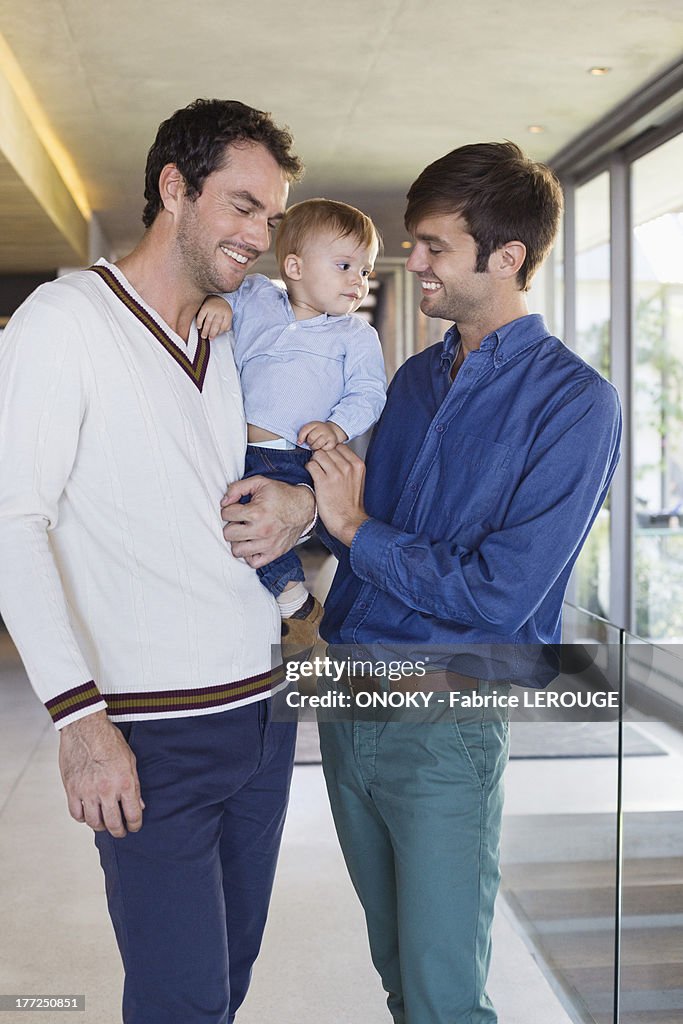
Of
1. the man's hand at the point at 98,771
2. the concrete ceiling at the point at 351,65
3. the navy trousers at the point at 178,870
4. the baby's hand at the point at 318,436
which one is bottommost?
the navy trousers at the point at 178,870

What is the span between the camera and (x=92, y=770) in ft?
4.74

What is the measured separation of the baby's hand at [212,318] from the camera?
168cm

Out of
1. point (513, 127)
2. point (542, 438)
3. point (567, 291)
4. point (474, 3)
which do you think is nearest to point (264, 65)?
point (474, 3)

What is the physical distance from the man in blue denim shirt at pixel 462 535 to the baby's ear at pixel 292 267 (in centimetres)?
30

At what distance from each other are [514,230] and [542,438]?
1.14ft

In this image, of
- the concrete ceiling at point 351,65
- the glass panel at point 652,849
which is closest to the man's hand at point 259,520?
the glass panel at point 652,849

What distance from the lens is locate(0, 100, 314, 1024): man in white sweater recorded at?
4.72ft

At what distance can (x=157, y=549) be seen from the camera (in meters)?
1.55

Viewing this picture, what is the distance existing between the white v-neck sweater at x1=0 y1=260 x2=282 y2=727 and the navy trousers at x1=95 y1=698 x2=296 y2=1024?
50 millimetres

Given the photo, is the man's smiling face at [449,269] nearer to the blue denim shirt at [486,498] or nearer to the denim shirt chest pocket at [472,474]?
the blue denim shirt at [486,498]

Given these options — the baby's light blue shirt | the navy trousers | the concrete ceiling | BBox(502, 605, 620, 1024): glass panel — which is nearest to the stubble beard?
the baby's light blue shirt

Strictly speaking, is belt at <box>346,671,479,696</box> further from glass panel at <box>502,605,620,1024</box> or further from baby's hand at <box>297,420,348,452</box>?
baby's hand at <box>297,420,348,452</box>

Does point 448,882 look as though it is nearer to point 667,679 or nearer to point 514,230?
point 667,679

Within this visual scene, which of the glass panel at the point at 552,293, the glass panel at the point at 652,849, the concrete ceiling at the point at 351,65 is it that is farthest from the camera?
the glass panel at the point at 552,293
